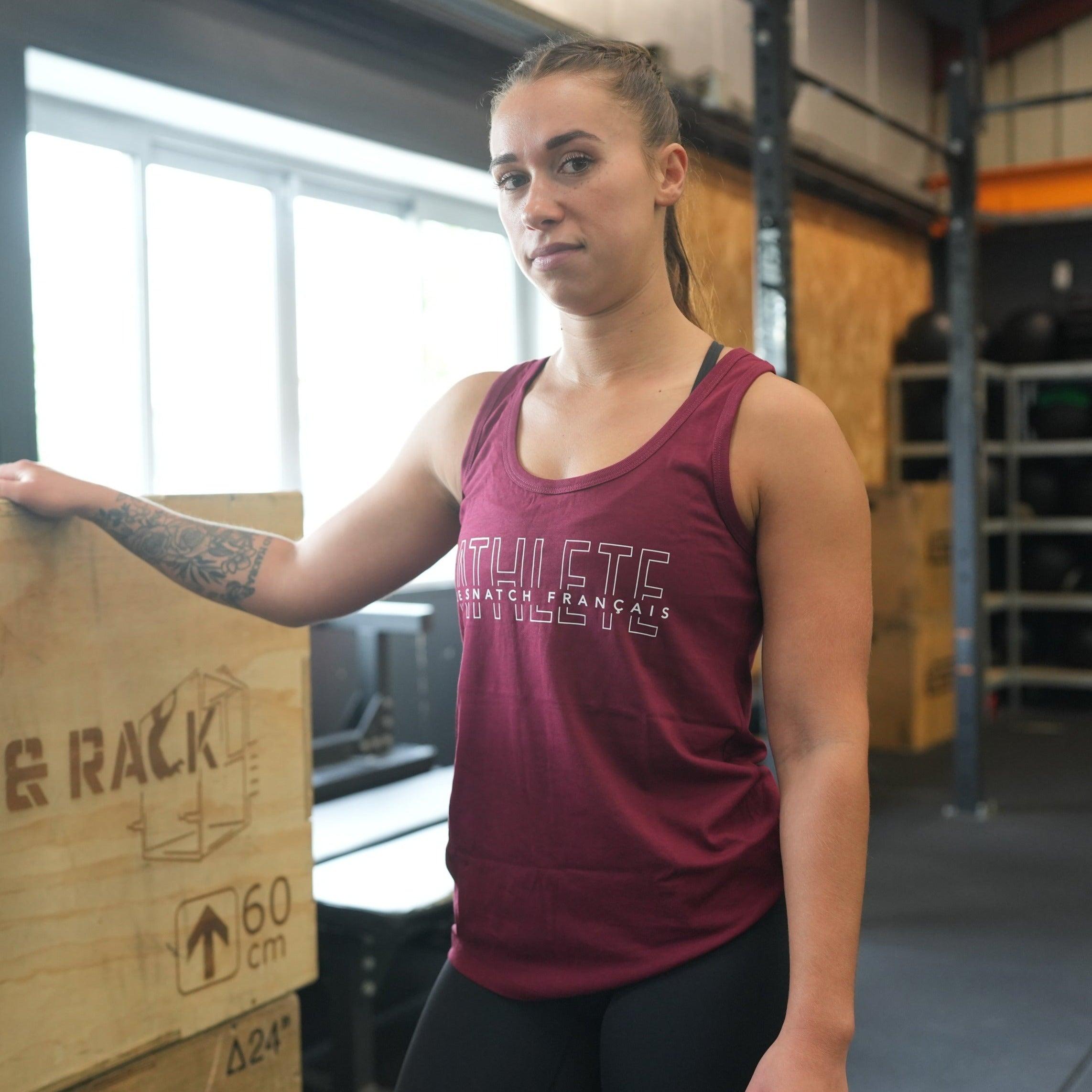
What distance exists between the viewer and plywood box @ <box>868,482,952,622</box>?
532cm

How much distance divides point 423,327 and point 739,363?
3.51 meters

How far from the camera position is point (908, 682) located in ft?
17.6

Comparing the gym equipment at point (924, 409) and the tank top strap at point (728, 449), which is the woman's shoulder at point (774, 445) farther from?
the gym equipment at point (924, 409)

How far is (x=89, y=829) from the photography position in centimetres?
117

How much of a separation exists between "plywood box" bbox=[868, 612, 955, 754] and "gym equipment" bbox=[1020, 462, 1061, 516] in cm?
112

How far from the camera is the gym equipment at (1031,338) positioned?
20.6ft

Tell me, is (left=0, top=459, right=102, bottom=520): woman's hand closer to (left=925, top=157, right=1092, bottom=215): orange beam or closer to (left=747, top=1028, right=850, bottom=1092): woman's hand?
(left=747, top=1028, right=850, bottom=1092): woman's hand

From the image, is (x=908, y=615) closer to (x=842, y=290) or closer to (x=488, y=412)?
(x=842, y=290)

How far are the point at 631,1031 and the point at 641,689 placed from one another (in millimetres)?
266

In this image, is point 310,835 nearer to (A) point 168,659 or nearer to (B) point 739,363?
(A) point 168,659

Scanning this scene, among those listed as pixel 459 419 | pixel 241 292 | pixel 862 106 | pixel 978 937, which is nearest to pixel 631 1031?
pixel 459 419

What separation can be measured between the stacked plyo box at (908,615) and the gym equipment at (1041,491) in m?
1.00

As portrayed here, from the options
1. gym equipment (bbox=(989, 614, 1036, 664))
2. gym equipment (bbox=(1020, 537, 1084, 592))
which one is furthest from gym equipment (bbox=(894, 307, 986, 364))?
gym equipment (bbox=(989, 614, 1036, 664))

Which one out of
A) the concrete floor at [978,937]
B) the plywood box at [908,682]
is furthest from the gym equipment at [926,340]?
the concrete floor at [978,937]
